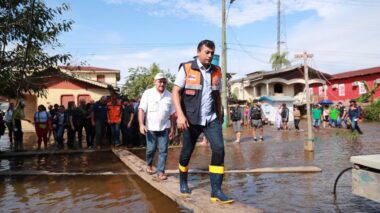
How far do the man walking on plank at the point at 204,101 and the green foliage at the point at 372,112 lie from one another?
31.2 meters

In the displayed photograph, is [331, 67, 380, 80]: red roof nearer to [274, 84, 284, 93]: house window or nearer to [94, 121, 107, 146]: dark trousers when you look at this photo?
[274, 84, 284, 93]: house window

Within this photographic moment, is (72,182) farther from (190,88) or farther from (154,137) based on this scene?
(190,88)

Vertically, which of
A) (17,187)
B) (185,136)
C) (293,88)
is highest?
(293,88)

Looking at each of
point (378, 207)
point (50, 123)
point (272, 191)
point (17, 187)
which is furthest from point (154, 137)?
point (50, 123)

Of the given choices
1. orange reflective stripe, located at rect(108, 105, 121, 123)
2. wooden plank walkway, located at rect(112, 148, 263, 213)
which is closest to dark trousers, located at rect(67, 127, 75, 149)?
orange reflective stripe, located at rect(108, 105, 121, 123)

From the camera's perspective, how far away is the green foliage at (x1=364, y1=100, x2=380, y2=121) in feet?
106

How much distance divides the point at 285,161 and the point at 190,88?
5.32 m

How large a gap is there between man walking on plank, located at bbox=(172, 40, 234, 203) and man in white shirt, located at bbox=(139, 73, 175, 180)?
6.19ft

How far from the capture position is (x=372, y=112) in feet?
107

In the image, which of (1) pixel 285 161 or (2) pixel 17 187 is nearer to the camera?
(2) pixel 17 187

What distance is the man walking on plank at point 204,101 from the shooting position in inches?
182

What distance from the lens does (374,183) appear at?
12.8 ft

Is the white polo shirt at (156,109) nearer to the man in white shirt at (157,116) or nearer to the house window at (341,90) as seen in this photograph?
the man in white shirt at (157,116)

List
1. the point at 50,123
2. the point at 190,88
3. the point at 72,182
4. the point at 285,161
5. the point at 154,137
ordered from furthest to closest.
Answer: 1. the point at 50,123
2. the point at 285,161
3. the point at 72,182
4. the point at 154,137
5. the point at 190,88
